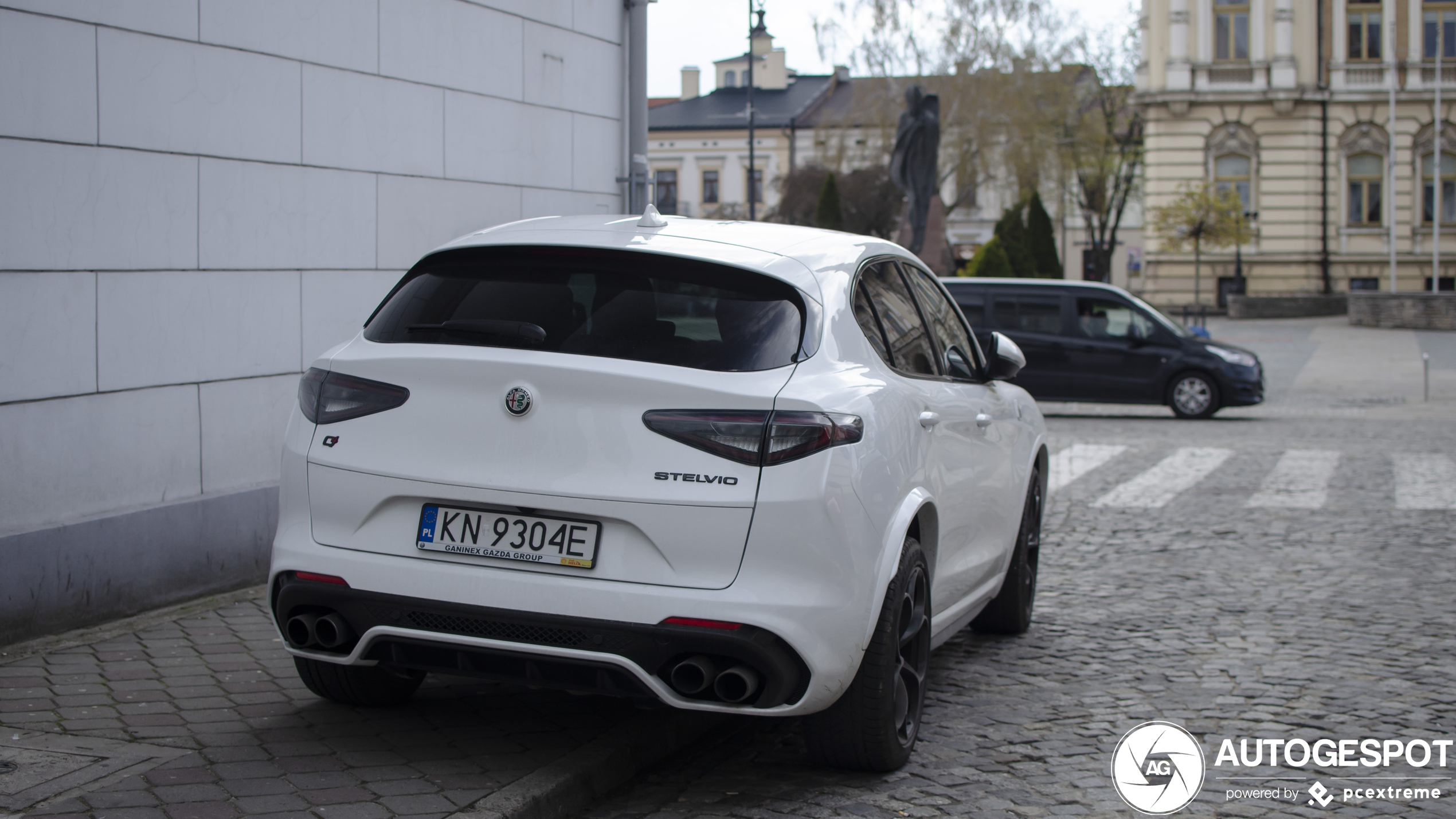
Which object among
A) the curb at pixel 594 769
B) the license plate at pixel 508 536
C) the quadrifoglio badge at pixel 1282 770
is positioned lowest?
the quadrifoglio badge at pixel 1282 770

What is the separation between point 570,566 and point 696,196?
80.5 metres

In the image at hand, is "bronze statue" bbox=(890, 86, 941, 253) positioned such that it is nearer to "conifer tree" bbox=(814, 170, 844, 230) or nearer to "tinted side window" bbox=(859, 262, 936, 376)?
"tinted side window" bbox=(859, 262, 936, 376)

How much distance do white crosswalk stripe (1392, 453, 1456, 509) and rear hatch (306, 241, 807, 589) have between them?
8.30m

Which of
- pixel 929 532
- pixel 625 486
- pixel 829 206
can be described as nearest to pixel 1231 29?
pixel 829 206

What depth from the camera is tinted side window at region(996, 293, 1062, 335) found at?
61.2 feet

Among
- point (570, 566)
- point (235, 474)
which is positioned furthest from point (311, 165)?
point (570, 566)

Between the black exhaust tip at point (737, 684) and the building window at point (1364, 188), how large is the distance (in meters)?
55.0

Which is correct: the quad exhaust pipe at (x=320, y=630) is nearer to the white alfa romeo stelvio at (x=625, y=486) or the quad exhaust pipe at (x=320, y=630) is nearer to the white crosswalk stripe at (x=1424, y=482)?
the white alfa romeo stelvio at (x=625, y=486)

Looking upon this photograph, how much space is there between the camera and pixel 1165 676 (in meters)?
5.61

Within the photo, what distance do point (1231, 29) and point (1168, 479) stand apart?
46.1 metres

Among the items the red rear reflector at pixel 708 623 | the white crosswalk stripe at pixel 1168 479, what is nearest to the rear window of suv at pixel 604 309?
the red rear reflector at pixel 708 623

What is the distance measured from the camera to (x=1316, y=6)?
5303 centimetres

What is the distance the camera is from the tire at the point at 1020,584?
614 centimetres

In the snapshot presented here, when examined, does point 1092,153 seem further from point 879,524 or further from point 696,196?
point 879,524
